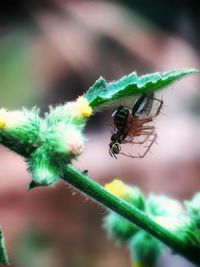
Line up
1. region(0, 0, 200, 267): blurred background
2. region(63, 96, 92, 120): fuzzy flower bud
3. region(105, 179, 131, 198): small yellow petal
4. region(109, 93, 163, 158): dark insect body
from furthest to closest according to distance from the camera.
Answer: region(0, 0, 200, 267): blurred background
region(105, 179, 131, 198): small yellow petal
region(109, 93, 163, 158): dark insect body
region(63, 96, 92, 120): fuzzy flower bud

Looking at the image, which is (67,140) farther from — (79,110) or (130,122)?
(130,122)

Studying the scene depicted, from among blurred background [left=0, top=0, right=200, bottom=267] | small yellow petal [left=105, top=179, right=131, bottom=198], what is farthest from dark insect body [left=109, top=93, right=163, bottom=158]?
blurred background [left=0, top=0, right=200, bottom=267]

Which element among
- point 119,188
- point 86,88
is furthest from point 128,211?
point 86,88

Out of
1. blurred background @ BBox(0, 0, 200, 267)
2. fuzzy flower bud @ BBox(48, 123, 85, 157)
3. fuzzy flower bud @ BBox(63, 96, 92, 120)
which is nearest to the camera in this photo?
fuzzy flower bud @ BBox(48, 123, 85, 157)

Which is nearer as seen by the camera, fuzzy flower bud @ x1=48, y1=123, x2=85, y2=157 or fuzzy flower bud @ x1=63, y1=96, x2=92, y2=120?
fuzzy flower bud @ x1=48, y1=123, x2=85, y2=157

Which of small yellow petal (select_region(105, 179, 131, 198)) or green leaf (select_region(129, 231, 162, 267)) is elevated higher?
small yellow petal (select_region(105, 179, 131, 198))

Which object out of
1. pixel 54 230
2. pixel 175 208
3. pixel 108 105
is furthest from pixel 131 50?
pixel 108 105

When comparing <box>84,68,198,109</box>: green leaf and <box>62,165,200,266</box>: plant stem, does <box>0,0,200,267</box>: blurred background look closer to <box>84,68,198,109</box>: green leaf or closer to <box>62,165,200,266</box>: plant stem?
<box>62,165,200,266</box>: plant stem
